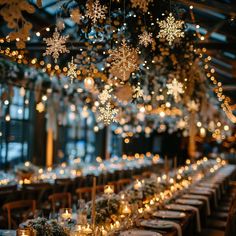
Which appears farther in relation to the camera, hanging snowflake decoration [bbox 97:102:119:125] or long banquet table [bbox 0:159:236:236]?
hanging snowflake decoration [bbox 97:102:119:125]

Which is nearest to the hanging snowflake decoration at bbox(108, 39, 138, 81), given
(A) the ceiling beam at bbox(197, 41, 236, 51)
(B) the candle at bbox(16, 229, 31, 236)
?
(B) the candle at bbox(16, 229, 31, 236)

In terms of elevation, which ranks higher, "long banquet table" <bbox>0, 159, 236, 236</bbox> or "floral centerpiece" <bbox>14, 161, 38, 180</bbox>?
"floral centerpiece" <bbox>14, 161, 38, 180</bbox>

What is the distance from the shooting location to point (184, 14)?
16.7 feet

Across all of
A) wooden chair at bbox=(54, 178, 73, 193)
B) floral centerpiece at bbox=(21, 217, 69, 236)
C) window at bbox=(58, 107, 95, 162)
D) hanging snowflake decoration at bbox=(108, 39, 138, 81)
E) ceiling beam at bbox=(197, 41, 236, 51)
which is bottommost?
wooden chair at bbox=(54, 178, 73, 193)

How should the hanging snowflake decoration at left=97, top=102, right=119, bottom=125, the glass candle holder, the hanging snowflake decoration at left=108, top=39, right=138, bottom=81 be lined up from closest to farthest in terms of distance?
the glass candle holder < the hanging snowflake decoration at left=108, top=39, right=138, bottom=81 < the hanging snowflake decoration at left=97, top=102, right=119, bottom=125

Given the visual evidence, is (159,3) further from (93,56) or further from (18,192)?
(18,192)

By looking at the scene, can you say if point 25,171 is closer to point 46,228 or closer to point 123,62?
point 123,62

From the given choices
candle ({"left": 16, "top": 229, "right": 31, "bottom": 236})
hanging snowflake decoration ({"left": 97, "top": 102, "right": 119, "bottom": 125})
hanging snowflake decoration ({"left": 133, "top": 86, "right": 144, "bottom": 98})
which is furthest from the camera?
hanging snowflake decoration ({"left": 133, "top": 86, "right": 144, "bottom": 98})

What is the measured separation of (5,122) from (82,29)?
5.76m

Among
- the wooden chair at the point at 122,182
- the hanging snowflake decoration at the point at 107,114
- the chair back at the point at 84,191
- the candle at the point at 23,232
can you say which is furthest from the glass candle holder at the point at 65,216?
the wooden chair at the point at 122,182

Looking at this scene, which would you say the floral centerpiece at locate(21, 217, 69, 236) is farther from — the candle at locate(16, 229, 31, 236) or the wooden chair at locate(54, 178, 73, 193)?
the wooden chair at locate(54, 178, 73, 193)

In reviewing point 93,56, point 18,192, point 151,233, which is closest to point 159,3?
point 93,56

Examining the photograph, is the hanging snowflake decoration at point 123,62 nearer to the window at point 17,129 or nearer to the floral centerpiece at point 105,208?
the floral centerpiece at point 105,208

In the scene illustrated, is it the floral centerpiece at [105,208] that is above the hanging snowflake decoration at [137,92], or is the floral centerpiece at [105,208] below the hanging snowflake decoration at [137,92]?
below
